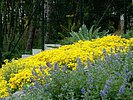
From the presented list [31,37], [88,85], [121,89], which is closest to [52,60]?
[88,85]

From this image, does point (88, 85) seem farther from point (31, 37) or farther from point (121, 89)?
point (31, 37)

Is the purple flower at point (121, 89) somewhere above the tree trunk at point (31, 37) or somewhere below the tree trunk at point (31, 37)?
above

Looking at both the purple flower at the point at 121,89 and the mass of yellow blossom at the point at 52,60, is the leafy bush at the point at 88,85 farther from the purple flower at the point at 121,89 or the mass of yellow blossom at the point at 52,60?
the mass of yellow blossom at the point at 52,60

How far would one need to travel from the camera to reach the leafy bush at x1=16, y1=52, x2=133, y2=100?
256cm

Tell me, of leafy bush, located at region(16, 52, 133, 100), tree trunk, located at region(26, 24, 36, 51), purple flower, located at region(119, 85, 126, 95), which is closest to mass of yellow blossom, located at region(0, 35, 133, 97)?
leafy bush, located at region(16, 52, 133, 100)

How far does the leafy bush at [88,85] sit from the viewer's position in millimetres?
2564

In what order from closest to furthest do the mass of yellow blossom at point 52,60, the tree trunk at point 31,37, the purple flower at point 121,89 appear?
the purple flower at point 121,89 < the mass of yellow blossom at point 52,60 < the tree trunk at point 31,37

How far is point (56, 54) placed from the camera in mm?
6027

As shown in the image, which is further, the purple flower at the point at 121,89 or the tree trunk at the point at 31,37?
the tree trunk at the point at 31,37

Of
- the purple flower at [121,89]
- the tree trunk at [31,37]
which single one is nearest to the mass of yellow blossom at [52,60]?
the purple flower at [121,89]

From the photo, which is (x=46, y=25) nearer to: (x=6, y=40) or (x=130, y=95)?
(x=6, y=40)

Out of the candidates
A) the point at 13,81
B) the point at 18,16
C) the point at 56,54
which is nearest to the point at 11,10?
the point at 18,16

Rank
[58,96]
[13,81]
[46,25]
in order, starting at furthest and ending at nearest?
[46,25], [13,81], [58,96]

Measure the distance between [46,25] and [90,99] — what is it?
25.7 ft
